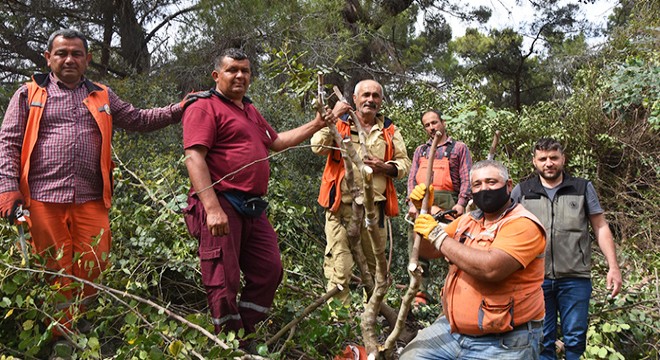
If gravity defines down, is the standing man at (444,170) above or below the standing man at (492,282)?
above

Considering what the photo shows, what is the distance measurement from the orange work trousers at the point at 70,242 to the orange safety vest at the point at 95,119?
104 mm

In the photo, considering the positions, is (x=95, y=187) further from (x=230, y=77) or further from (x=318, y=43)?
→ (x=318, y=43)

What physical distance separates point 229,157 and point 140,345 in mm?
1082

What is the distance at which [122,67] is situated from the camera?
31.1 feet

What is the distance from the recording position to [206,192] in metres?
3.18

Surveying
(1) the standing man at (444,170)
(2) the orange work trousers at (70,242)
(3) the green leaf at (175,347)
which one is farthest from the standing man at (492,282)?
(1) the standing man at (444,170)

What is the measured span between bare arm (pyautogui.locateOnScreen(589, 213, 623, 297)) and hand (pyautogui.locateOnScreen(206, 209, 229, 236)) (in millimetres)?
2266

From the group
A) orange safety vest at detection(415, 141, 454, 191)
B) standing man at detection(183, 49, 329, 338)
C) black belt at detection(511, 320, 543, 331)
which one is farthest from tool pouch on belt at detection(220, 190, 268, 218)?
orange safety vest at detection(415, 141, 454, 191)

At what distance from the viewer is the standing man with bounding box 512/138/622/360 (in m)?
3.70

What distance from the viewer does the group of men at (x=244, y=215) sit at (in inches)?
108

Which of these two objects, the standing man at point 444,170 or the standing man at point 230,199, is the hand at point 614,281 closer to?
the standing man at point 444,170

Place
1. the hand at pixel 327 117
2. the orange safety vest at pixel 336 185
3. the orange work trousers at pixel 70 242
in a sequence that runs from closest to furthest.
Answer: the hand at pixel 327 117
the orange work trousers at pixel 70 242
the orange safety vest at pixel 336 185

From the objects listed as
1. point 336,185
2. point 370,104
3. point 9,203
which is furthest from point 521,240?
point 9,203

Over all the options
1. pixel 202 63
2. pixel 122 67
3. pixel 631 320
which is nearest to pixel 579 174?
pixel 631 320
